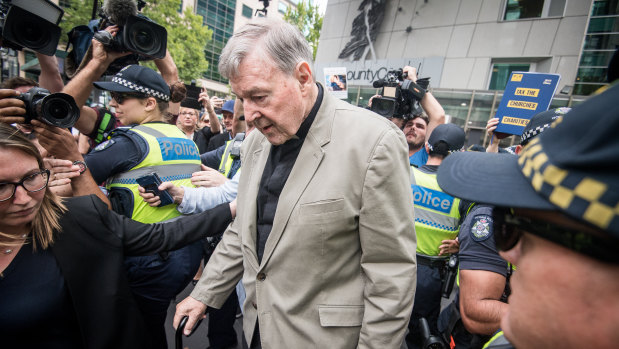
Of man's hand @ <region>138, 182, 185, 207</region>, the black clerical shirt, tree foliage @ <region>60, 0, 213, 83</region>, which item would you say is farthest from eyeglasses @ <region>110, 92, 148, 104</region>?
tree foliage @ <region>60, 0, 213, 83</region>

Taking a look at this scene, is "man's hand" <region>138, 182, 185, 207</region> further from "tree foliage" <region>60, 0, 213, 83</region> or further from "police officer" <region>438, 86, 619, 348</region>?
"tree foliage" <region>60, 0, 213, 83</region>

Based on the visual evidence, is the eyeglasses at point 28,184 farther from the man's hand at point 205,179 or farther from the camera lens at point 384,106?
the camera lens at point 384,106

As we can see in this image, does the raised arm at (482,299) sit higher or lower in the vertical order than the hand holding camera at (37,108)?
lower

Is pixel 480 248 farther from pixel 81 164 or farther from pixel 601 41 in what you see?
pixel 601 41

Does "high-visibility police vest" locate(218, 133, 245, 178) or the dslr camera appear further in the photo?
"high-visibility police vest" locate(218, 133, 245, 178)

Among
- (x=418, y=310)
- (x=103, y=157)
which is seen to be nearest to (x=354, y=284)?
(x=418, y=310)

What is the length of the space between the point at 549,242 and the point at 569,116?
0.25 metres

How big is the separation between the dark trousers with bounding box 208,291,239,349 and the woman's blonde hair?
1770mm

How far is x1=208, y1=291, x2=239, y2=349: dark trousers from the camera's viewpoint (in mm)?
2824

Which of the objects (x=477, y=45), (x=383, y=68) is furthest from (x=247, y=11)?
(x=477, y=45)

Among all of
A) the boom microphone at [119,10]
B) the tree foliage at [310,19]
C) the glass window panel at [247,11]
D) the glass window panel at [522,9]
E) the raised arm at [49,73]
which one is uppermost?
the glass window panel at [247,11]

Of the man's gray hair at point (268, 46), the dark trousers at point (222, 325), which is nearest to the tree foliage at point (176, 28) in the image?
the dark trousers at point (222, 325)

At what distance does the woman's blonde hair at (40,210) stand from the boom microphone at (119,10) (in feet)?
5.19

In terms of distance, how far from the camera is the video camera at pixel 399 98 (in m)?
3.29
